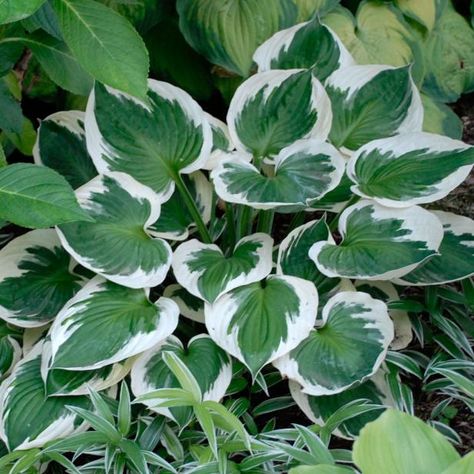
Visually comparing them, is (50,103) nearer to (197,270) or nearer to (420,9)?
(197,270)

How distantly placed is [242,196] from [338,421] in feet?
1.33

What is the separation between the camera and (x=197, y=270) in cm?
134

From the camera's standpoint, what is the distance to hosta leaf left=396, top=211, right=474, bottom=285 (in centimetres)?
140

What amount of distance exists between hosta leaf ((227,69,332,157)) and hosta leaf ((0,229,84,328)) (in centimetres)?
40

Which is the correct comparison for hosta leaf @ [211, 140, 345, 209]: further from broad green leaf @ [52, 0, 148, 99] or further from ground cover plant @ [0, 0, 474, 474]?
broad green leaf @ [52, 0, 148, 99]

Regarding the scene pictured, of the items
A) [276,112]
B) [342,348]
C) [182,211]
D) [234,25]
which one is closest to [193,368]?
[342,348]

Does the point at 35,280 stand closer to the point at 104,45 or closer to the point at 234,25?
the point at 104,45

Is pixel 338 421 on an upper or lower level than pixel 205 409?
lower

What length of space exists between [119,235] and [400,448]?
2.23 ft

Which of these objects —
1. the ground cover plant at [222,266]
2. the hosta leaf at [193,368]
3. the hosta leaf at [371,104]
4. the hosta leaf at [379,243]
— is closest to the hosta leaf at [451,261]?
the ground cover plant at [222,266]

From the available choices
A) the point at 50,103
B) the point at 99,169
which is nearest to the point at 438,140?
the point at 99,169

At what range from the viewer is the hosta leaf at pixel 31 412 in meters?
1.22

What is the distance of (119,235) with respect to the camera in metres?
1.32

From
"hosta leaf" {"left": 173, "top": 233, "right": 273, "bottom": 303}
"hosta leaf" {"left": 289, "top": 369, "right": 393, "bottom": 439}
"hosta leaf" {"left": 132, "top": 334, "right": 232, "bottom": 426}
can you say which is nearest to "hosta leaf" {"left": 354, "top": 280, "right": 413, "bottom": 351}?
"hosta leaf" {"left": 289, "top": 369, "right": 393, "bottom": 439}
